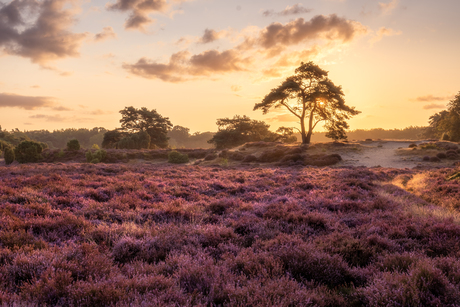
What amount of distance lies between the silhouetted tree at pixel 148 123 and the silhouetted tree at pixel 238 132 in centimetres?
1665

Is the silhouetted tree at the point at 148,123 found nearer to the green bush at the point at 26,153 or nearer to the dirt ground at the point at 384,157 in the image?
the green bush at the point at 26,153

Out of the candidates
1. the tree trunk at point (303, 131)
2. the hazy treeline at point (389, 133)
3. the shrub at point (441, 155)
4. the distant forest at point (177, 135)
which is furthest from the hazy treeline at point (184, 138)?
the shrub at point (441, 155)

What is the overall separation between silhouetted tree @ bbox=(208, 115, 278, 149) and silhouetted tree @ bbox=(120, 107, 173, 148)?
16.6m

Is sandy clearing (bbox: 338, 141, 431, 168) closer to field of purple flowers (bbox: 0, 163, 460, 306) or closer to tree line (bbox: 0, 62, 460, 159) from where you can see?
tree line (bbox: 0, 62, 460, 159)

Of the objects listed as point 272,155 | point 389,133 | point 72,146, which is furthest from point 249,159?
point 389,133

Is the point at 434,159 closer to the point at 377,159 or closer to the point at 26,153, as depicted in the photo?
the point at 377,159

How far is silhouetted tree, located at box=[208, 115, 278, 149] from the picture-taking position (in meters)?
64.8

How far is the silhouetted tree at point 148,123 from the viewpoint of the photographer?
226 ft

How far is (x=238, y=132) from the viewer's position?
2643 inches

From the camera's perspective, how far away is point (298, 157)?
1162 inches

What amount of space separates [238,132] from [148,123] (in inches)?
1062

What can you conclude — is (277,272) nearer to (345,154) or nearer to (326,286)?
(326,286)

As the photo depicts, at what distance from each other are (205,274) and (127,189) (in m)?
7.68

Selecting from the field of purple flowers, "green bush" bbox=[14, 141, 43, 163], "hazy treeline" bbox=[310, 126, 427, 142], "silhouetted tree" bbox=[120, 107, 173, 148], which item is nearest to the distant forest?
"hazy treeline" bbox=[310, 126, 427, 142]
